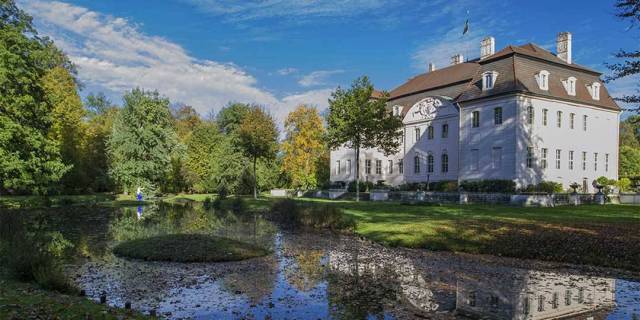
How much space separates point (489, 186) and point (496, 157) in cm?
329

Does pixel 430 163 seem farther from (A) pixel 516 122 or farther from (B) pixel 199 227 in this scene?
(B) pixel 199 227

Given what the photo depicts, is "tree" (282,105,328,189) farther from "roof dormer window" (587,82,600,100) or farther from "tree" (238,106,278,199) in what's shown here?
"roof dormer window" (587,82,600,100)

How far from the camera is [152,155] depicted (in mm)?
45500

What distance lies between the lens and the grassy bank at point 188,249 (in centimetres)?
1352

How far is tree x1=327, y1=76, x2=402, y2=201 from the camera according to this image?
130 feet

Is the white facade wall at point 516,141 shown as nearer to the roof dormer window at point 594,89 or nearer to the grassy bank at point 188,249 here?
the roof dormer window at point 594,89

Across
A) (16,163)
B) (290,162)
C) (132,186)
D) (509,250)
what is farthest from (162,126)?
(509,250)

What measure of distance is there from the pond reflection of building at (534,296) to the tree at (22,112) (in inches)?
991

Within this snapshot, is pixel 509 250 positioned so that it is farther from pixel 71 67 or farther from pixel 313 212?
pixel 71 67

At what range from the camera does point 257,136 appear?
47.2 meters

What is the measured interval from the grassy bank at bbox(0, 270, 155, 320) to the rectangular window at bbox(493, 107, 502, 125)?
123 feet

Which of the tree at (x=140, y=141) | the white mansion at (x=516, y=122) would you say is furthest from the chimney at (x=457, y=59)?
the tree at (x=140, y=141)

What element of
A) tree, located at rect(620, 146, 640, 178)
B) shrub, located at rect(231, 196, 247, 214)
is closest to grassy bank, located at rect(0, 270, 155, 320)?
shrub, located at rect(231, 196, 247, 214)

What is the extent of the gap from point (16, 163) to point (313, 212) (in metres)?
16.4
